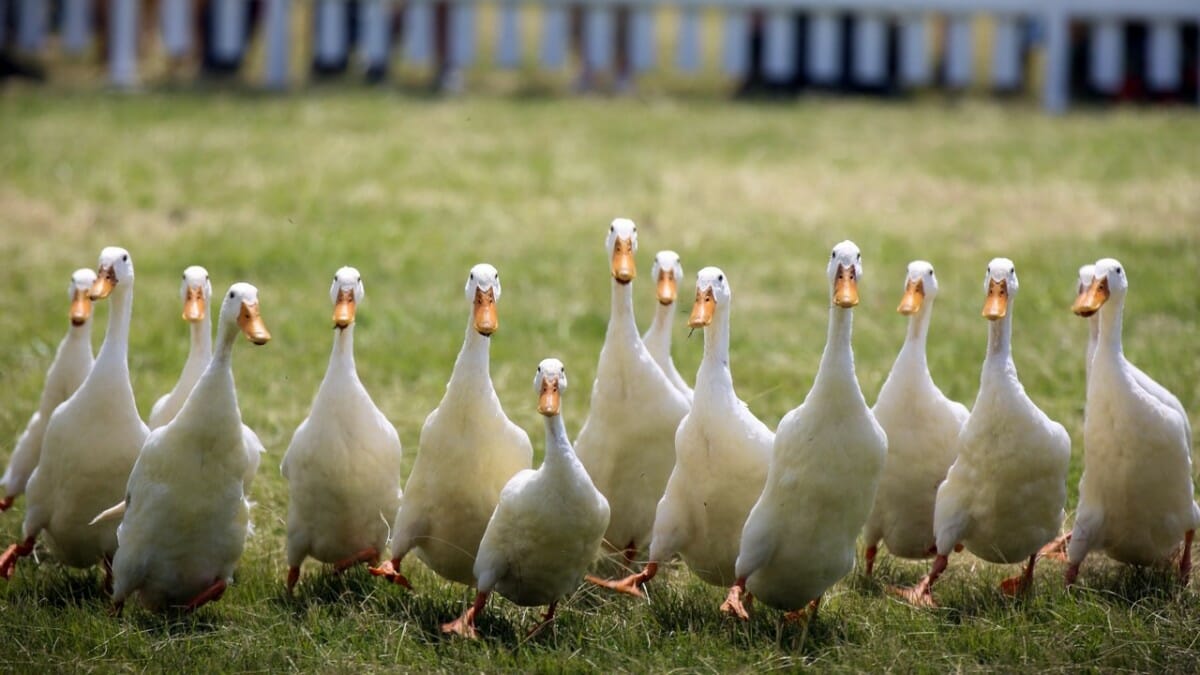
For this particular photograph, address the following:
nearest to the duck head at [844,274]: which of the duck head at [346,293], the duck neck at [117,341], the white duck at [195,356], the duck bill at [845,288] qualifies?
the duck bill at [845,288]

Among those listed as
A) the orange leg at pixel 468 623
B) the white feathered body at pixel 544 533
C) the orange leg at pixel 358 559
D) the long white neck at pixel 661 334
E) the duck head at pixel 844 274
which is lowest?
the orange leg at pixel 468 623

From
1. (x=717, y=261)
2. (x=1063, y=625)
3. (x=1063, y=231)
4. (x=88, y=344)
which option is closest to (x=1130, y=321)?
(x=1063, y=231)

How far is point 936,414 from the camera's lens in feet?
19.5

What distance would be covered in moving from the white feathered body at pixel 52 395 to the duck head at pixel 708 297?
2419mm

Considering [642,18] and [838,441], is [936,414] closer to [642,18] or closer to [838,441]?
[838,441]

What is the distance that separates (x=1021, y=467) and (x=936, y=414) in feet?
1.64

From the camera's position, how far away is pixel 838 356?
17.3 ft

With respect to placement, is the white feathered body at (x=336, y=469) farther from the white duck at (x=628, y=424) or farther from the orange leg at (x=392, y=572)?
the white duck at (x=628, y=424)

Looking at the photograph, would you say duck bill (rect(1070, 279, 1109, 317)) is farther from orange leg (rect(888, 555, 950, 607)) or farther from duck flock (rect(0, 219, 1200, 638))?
orange leg (rect(888, 555, 950, 607))

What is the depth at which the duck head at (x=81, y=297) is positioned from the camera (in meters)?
6.44

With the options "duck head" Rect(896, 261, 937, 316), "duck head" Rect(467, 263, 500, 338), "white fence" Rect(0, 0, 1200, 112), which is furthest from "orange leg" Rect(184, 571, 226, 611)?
"white fence" Rect(0, 0, 1200, 112)

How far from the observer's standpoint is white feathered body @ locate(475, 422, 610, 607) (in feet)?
17.2

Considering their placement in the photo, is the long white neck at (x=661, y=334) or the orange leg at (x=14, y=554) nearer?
the orange leg at (x=14, y=554)

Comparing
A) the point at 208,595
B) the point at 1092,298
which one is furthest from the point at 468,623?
the point at 1092,298
